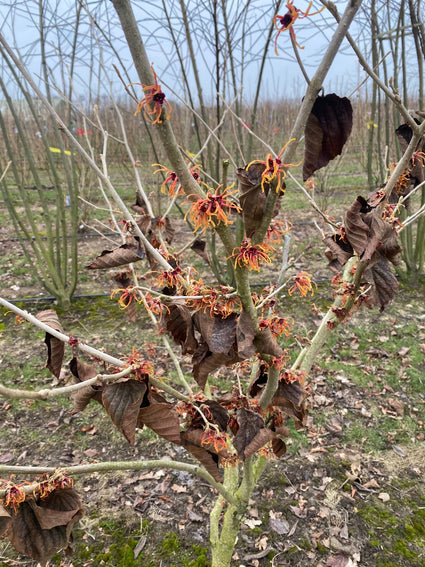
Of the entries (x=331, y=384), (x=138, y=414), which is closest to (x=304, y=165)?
(x=138, y=414)

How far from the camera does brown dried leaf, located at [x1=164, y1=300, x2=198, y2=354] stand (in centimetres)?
91

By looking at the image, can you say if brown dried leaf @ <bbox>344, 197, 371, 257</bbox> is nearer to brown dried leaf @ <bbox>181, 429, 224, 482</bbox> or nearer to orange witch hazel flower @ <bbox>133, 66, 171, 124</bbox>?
orange witch hazel flower @ <bbox>133, 66, 171, 124</bbox>

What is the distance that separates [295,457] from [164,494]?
0.79 meters

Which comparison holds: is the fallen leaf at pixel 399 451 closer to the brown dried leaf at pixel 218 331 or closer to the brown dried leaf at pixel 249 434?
the brown dried leaf at pixel 249 434

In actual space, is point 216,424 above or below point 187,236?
above

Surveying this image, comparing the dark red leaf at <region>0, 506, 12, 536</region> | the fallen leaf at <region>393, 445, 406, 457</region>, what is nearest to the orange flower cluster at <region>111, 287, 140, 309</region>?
the dark red leaf at <region>0, 506, 12, 536</region>

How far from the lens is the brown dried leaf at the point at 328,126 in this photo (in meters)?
0.72

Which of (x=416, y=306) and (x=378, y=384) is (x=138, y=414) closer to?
(x=378, y=384)

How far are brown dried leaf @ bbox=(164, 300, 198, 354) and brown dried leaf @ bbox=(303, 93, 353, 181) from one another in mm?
418

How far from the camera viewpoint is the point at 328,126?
74cm

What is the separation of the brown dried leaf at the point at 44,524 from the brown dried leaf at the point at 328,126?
0.97 metres

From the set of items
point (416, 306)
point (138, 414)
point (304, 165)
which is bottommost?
point (416, 306)

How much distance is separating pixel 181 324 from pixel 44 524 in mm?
564

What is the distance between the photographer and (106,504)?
6.79 ft
